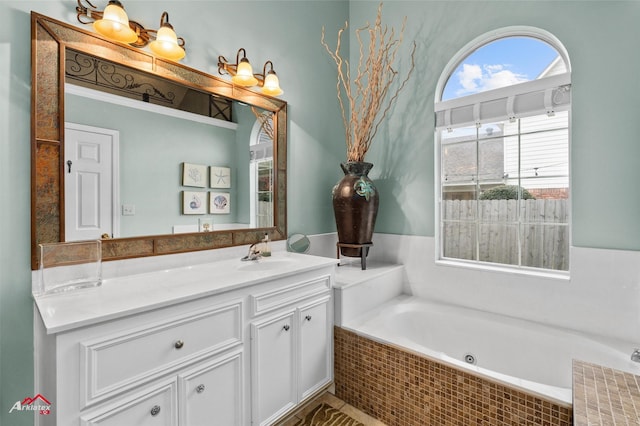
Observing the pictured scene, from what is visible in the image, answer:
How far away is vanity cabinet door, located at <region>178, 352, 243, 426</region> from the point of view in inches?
47.8

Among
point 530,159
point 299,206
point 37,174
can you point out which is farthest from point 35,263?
point 530,159

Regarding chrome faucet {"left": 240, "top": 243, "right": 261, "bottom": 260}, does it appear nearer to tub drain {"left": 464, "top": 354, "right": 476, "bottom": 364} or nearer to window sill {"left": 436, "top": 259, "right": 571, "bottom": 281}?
window sill {"left": 436, "top": 259, "right": 571, "bottom": 281}

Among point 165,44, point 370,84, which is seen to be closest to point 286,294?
point 165,44

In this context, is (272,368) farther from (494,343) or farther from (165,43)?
(165,43)

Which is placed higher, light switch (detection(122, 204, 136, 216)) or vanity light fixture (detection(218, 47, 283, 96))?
vanity light fixture (detection(218, 47, 283, 96))

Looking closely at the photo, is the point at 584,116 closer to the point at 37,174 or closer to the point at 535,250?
the point at 535,250

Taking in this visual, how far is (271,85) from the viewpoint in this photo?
207 centimetres

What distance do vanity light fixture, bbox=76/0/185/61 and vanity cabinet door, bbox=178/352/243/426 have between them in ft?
4.90

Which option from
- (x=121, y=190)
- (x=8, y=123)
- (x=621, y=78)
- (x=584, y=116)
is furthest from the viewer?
(x=584, y=116)

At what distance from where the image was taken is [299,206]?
8.18 feet

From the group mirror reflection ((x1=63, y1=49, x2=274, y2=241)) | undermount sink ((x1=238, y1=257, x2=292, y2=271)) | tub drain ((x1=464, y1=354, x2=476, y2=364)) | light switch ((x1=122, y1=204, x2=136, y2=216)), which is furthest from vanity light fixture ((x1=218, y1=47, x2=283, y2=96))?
tub drain ((x1=464, y1=354, x2=476, y2=364))

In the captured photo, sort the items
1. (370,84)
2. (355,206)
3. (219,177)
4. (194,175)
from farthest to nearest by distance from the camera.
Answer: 1. (370,84)
2. (355,206)
3. (219,177)
4. (194,175)

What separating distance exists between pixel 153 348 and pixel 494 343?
198 centimetres

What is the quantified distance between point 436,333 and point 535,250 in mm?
915
